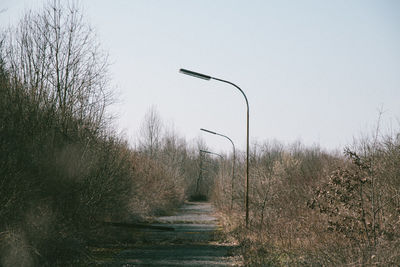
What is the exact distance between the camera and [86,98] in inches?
615

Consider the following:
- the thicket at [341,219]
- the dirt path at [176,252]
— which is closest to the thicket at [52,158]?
the dirt path at [176,252]

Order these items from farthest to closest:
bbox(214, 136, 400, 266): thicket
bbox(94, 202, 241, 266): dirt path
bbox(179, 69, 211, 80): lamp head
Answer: bbox(179, 69, 211, 80): lamp head < bbox(94, 202, 241, 266): dirt path < bbox(214, 136, 400, 266): thicket

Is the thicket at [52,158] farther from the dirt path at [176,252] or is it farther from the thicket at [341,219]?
the thicket at [341,219]

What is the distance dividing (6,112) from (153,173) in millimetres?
29787

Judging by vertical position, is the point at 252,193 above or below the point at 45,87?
below

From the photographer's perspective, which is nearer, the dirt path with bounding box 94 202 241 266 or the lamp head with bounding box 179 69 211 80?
the dirt path with bounding box 94 202 241 266

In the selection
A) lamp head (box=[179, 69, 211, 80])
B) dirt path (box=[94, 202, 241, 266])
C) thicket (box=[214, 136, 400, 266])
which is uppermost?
lamp head (box=[179, 69, 211, 80])

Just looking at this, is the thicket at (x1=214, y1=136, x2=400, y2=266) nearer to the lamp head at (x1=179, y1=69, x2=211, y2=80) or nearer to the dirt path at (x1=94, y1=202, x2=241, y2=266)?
the dirt path at (x1=94, y1=202, x2=241, y2=266)

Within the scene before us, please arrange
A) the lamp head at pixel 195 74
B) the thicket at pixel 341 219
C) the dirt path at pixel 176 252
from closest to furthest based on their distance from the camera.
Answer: the thicket at pixel 341 219
the dirt path at pixel 176 252
the lamp head at pixel 195 74

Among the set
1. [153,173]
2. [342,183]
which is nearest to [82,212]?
[342,183]

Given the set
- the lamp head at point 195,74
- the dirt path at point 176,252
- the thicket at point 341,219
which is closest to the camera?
the thicket at point 341,219

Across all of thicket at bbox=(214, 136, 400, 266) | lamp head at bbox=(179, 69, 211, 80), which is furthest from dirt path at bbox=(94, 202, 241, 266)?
lamp head at bbox=(179, 69, 211, 80)

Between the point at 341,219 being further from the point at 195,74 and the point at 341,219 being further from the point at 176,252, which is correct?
the point at 195,74

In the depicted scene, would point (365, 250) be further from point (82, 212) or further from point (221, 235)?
point (221, 235)
